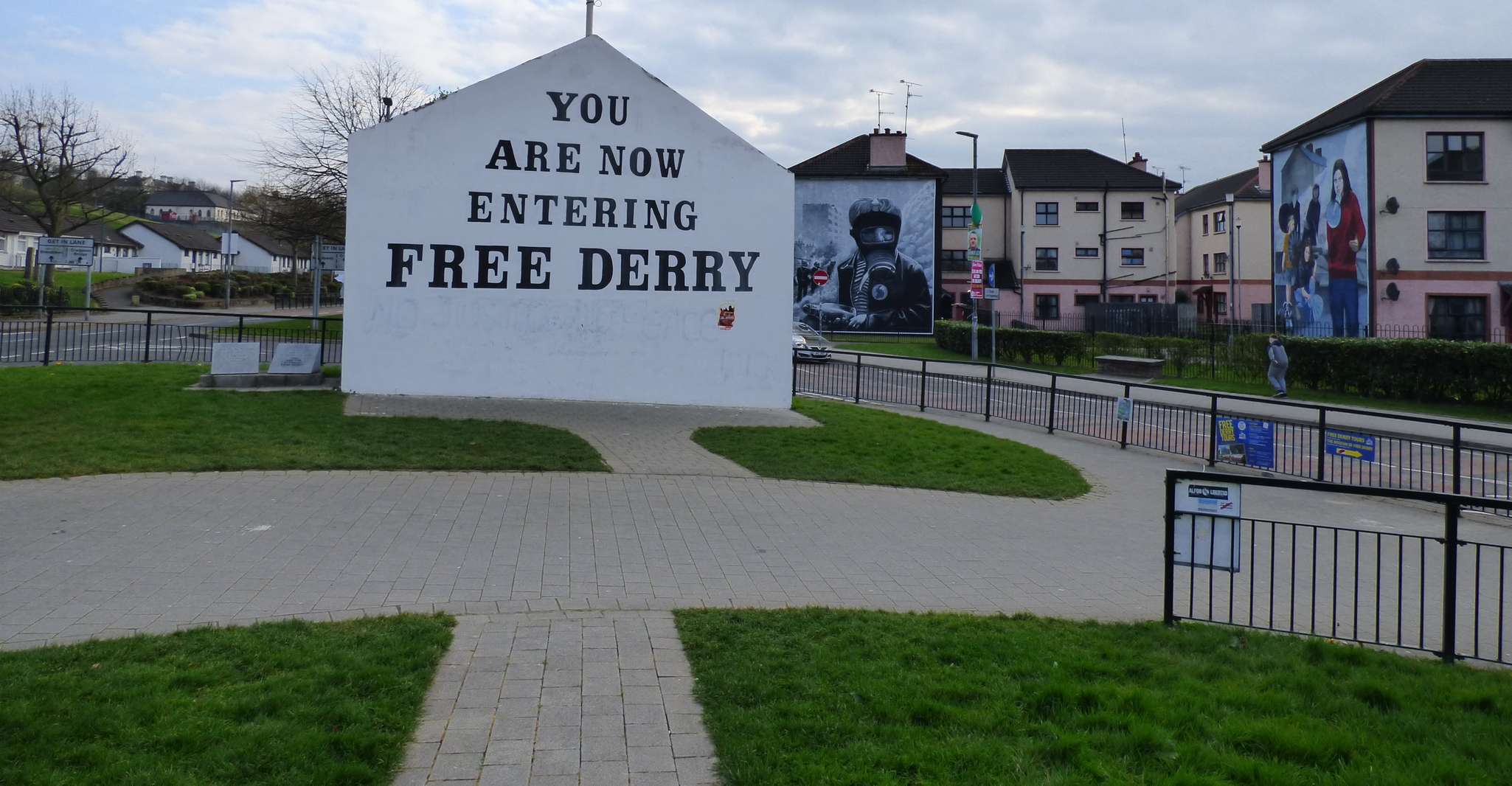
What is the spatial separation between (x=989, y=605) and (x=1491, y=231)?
40.4 meters

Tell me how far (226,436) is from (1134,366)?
27455mm

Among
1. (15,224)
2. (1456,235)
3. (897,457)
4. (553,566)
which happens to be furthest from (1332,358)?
(15,224)

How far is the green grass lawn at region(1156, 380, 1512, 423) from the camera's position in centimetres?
2508

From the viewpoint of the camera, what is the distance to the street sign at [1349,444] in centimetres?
1438

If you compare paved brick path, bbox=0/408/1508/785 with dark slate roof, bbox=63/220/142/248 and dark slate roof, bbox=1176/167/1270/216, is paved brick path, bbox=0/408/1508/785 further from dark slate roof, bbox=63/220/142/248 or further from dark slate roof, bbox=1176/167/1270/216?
dark slate roof, bbox=63/220/142/248

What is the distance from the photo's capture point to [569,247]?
738 inches

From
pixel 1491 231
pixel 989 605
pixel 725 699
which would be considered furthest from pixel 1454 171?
pixel 725 699

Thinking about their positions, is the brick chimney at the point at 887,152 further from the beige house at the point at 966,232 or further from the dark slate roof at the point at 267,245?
the dark slate roof at the point at 267,245

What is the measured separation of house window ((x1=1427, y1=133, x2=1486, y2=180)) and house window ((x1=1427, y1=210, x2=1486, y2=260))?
4.48 feet

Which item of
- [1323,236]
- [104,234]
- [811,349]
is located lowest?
[811,349]

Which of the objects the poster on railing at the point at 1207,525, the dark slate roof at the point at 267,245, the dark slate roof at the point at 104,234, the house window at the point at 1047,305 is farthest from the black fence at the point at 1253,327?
the dark slate roof at the point at 267,245

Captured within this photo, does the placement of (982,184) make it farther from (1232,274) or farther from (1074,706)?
(1074,706)

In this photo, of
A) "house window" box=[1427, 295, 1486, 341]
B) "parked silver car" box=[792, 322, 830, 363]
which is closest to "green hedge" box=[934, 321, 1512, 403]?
"parked silver car" box=[792, 322, 830, 363]

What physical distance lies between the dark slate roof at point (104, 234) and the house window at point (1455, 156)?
79551mm
